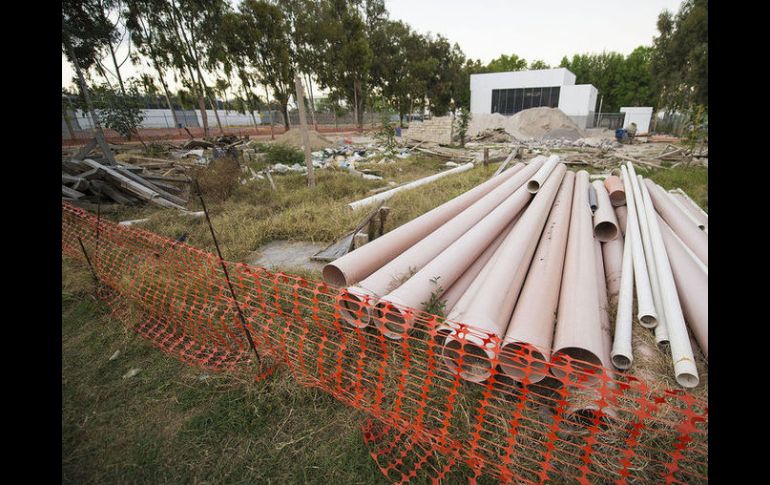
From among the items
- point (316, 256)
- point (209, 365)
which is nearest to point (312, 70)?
point (316, 256)

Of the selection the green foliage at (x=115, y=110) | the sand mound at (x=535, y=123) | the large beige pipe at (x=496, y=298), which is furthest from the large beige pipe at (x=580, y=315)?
the sand mound at (x=535, y=123)

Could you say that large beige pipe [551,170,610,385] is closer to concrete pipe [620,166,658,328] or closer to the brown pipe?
concrete pipe [620,166,658,328]

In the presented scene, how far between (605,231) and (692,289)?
1.38 metres

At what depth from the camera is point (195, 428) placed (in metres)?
2.28

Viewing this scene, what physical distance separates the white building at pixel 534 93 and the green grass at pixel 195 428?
130ft

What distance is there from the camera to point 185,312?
10.9 ft

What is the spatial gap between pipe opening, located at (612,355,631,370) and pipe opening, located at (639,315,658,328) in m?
0.55

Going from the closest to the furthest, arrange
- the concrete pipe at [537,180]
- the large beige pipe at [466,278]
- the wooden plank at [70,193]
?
1. the large beige pipe at [466,278]
2. the concrete pipe at [537,180]
3. the wooden plank at [70,193]

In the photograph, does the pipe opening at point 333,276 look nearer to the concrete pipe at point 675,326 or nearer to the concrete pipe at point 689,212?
the concrete pipe at point 675,326

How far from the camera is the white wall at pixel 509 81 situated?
35.2 m

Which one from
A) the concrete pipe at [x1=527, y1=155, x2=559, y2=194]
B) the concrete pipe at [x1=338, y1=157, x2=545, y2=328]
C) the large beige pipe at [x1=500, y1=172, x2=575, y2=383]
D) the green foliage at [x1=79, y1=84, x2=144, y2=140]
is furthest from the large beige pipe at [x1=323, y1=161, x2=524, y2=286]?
the green foliage at [x1=79, y1=84, x2=144, y2=140]
